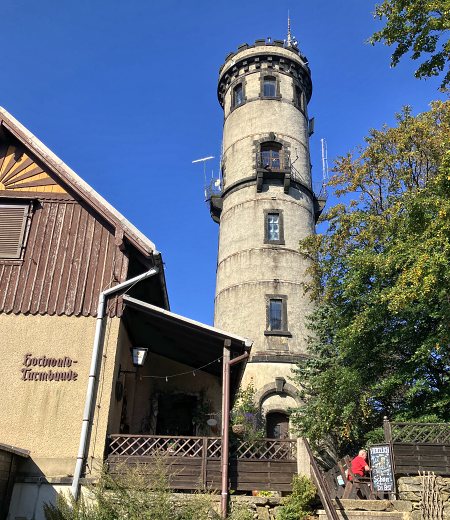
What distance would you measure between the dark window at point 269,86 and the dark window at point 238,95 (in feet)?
4.33

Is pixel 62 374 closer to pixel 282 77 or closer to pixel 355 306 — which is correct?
pixel 355 306

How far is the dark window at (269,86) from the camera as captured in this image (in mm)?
27203

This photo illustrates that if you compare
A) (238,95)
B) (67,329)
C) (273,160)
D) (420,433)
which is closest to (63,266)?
(67,329)

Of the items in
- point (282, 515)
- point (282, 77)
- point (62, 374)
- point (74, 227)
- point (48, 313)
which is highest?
point (282, 77)

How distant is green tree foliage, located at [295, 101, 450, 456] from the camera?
12328mm

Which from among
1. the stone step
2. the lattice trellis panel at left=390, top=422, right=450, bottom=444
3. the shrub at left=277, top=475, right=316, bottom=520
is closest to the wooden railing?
the lattice trellis panel at left=390, top=422, right=450, bottom=444

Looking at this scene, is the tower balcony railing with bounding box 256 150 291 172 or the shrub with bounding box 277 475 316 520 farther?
the tower balcony railing with bounding box 256 150 291 172

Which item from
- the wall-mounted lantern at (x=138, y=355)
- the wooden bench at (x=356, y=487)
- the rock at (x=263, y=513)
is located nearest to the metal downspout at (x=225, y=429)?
the rock at (x=263, y=513)

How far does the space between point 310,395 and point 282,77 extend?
17540 mm

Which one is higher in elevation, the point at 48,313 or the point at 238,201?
the point at 238,201

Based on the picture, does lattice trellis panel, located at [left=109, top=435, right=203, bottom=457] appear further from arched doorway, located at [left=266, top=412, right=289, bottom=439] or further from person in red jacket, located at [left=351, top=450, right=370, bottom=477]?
arched doorway, located at [left=266, top=412, right=289, bottom=439]

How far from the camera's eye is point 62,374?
10422mm

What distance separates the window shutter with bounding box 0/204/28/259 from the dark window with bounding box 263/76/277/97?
18445 mm

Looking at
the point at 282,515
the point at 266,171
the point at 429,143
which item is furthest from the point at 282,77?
the point at 282,515
